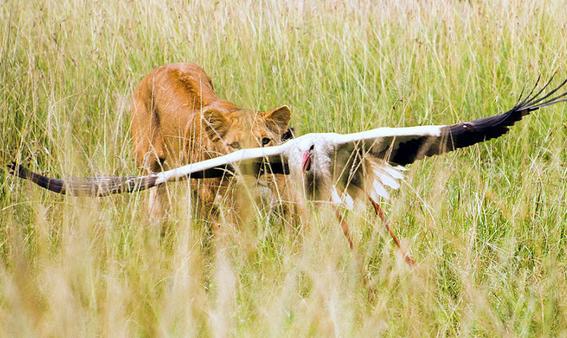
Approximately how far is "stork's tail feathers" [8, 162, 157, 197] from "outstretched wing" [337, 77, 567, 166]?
0.77 metres

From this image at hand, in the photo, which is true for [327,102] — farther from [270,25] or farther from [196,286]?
[196,286]

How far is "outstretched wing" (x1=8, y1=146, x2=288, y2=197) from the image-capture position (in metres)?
3.37

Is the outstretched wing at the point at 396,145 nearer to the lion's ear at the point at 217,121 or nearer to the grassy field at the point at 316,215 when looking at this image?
the grassy field at the point at 316,215

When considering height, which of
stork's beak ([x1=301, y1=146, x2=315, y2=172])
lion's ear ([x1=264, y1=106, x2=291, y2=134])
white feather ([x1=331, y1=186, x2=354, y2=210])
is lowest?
white feather ([x1=331, y1=186, x2=354, y2=210])

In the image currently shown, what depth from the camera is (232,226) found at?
3881mm

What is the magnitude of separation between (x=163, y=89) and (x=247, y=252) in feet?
5.77

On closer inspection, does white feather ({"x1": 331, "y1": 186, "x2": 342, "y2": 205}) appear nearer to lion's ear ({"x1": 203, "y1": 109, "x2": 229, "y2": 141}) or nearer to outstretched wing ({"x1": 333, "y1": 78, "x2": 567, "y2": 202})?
outstretched wing ({"x1": 333, "y1": 78, "x2": 567, "y2": 202})

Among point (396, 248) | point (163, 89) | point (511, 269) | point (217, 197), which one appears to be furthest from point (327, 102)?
point (511, 269)

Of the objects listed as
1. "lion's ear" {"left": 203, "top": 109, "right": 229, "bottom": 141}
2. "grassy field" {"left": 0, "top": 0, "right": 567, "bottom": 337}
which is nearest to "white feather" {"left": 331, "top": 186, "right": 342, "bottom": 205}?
"grassy field" {"left": 0, "top": 0, "right": 567, "bottom": 337}

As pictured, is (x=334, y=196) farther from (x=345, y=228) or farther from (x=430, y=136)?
(x=430, y=136)

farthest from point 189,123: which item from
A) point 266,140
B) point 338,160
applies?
point 338,160

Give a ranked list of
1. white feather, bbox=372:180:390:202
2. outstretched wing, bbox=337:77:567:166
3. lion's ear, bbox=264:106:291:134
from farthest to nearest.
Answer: lion's ear, bbox=264:106:291:134 → white feather, bbox=372:180:390:202 → outstretched wing, bbox=337:77:567:166

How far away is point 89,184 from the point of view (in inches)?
134

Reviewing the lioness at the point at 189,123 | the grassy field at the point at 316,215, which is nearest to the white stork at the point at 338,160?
the grassy field at the point at 316,215
